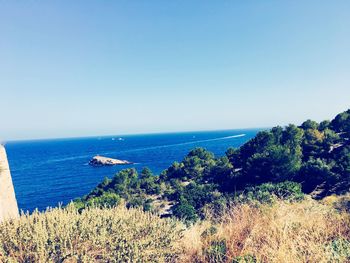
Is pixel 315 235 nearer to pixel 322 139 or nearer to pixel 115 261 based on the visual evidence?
pixel 115 261

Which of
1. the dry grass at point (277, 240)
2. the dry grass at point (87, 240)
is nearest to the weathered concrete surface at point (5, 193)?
the dry grass at point (87, 240)

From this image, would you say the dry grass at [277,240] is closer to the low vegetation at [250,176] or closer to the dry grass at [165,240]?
the dry grass at [165,240]

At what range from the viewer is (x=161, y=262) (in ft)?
16.8

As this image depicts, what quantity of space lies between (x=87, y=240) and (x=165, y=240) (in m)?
1.62

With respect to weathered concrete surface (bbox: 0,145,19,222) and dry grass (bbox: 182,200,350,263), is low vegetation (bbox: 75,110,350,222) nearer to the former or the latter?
dry grass (bbox: 182,200,350,263)

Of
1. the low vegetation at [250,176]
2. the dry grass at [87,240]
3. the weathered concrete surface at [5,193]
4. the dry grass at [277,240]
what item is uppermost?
the weathered concrete surface at [5,193]

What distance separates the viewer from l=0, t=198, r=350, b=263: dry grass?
4762 mm

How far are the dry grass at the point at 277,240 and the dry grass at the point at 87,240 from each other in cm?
78

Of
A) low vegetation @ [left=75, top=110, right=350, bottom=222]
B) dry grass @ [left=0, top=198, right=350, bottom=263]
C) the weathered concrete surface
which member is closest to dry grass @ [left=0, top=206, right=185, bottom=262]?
dry grass @ [left=0, top=198, right=350, bottom=263]

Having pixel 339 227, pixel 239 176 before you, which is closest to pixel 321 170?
pixel 239 176

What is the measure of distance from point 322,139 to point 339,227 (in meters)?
35.1

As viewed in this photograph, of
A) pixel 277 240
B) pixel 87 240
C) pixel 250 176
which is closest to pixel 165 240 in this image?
pixel 87 240

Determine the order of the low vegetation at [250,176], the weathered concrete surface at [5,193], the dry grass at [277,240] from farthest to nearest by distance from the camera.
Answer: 1. the low vegetation at [250,176]
2. the weathered concrete surface at [5,193]
3. the dry grass at [277,240]

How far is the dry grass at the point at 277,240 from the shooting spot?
4723 mm
